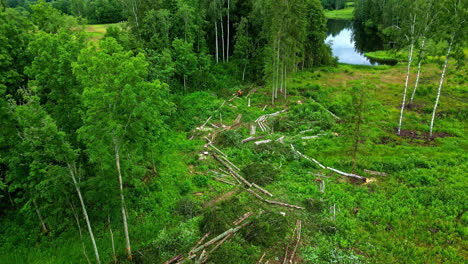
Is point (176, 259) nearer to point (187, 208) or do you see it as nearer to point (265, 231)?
point (187, 208)

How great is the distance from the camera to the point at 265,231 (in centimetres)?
1468

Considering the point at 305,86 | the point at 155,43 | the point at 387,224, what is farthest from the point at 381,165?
the point at 155,43

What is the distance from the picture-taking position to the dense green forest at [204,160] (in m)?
12.4

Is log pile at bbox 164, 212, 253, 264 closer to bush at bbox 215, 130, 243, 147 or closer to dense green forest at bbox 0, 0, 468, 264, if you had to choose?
dense green forest at bbox 0, 0, 468, 264

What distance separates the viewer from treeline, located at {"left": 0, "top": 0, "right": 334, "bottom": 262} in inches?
454

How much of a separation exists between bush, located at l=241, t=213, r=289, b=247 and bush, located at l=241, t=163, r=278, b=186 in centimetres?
423

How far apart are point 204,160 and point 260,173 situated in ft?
16.4

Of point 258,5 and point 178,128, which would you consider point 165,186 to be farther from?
point 258,5

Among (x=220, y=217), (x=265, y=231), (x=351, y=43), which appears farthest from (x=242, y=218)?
(x=351, y=43)

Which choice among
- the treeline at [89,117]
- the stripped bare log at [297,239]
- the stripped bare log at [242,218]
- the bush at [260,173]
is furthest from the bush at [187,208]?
the stripped bare log at [297,239]

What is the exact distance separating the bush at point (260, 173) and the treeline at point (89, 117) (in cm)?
448

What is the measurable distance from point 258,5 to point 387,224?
32.8 meters

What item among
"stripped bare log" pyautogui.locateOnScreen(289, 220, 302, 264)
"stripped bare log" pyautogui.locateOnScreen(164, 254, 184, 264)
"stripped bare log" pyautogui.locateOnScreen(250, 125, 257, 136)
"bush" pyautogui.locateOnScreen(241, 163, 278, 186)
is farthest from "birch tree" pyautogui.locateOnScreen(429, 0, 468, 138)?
"stripped bare log" pyautogui.locateOnScreen(164, 254, 184, 264)

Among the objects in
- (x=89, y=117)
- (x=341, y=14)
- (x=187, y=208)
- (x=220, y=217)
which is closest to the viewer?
(x=89, y=117)
